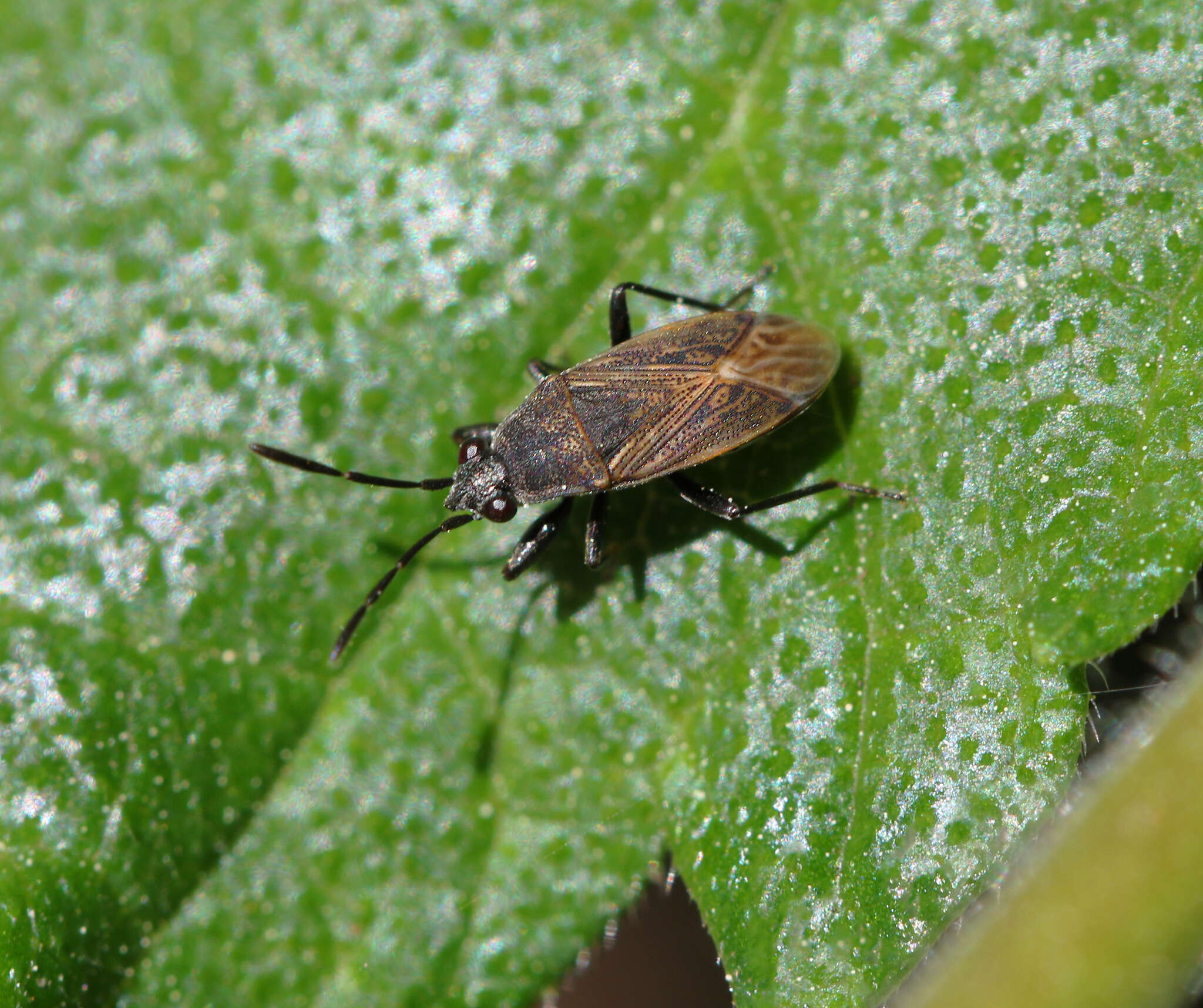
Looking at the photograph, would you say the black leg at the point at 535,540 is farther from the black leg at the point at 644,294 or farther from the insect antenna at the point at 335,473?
the black leg at the point at 644,294

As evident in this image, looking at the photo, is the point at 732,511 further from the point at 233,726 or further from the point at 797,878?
the point at 233,726

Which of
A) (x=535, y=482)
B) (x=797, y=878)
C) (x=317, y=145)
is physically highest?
Answer: (x=317, y=145)

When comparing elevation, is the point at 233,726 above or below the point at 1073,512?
above

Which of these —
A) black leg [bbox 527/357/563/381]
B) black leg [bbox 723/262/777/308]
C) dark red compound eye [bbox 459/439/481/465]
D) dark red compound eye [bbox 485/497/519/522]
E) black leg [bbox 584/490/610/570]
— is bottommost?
black leg [bbox 584/490/610/570]

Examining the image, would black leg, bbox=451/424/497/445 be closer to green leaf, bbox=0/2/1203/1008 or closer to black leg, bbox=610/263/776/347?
green leaf, bbox=0/2/1203/1008

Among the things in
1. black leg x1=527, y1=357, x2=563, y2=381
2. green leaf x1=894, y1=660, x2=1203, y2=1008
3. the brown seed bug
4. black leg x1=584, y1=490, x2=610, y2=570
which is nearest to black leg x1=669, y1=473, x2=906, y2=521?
the brown seed bug

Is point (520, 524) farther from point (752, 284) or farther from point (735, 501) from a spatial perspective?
point (752, 284)

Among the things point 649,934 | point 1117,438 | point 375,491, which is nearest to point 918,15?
point 1117,438
